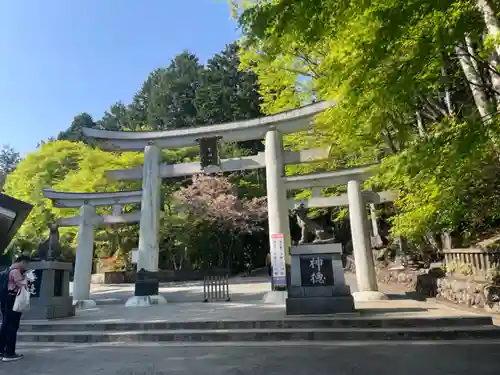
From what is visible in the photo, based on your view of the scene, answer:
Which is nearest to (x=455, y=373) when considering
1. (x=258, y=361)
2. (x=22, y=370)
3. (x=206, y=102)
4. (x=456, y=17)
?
(x=258, y=361)

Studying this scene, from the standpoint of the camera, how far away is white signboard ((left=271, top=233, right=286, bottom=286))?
36.0 ft

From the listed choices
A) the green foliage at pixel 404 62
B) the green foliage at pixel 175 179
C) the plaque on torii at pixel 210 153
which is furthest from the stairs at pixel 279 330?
the green foliage at pixel 175 179

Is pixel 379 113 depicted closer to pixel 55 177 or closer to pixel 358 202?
pixel 358 202

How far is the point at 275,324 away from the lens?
730 cm

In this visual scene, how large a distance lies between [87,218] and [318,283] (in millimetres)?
9450

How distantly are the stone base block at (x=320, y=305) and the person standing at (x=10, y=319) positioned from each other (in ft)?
17.2

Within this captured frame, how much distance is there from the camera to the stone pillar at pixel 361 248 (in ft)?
36.1

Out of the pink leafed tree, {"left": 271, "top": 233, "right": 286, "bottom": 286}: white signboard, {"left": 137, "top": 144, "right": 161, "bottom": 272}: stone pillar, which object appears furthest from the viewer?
the pink leafed tree

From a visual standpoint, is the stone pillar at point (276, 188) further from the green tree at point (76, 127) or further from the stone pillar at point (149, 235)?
the green tree at point (76, 127)

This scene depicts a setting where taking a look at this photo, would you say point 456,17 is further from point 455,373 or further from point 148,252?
point 148,252

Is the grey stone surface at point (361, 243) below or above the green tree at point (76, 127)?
below

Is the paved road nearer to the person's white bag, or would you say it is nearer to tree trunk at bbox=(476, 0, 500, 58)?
the person's white bag

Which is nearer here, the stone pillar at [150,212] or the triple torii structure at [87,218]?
the stone pillar at [150,212]

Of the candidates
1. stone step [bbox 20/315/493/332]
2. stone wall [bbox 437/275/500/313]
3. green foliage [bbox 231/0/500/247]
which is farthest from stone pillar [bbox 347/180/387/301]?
stone step [bbox 20/315/493/332]
